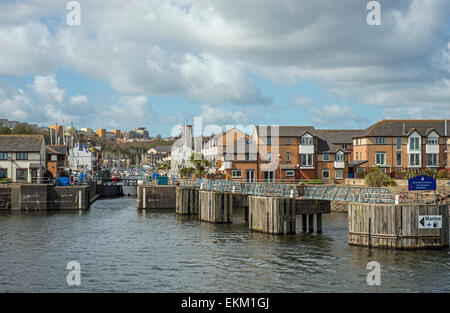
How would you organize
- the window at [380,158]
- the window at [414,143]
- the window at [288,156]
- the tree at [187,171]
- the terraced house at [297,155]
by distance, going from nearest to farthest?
1. the terraced house at [297,155]
2. the window at [288,156]
3. the window at [414,143]
4. the window at [380,158]
5. the tree at [187,171]

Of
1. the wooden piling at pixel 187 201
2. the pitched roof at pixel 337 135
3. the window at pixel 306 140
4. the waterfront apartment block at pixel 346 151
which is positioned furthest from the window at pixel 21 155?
the pitched roof at pixel 337 135

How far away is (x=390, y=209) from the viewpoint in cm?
3347

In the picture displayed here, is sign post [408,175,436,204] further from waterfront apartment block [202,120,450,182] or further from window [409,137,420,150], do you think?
window [409,137,420,150]

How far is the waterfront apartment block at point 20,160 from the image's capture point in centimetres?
7931

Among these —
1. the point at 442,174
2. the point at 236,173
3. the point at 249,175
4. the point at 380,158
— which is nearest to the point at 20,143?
the point at 236,173

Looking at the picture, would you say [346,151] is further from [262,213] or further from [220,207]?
[262,213]

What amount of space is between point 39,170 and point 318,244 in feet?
186

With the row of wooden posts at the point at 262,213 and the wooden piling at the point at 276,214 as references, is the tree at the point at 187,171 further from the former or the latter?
the wooden piling at the point at 276,214

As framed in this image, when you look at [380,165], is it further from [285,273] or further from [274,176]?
[285,273]

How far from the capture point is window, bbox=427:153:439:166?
83438 millimetres

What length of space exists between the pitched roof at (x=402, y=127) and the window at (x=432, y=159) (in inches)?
145

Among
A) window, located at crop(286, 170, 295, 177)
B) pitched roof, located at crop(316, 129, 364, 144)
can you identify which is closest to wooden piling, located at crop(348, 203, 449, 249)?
window, located at crop(286, 170, 295, 177)

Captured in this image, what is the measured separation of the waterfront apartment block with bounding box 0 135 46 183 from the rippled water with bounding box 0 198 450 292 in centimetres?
3194

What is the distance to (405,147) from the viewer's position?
84062 millimetres
